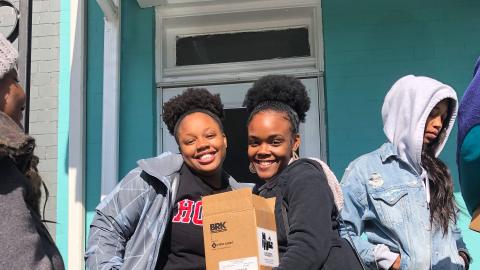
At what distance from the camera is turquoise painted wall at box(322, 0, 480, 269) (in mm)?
4812

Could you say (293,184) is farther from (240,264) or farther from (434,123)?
(434,123)

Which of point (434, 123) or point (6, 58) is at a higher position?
point (6, 58)

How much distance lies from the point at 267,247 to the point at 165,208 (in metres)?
0.60

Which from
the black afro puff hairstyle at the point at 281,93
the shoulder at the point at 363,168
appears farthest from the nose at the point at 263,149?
the shoulder at the point at 363,168

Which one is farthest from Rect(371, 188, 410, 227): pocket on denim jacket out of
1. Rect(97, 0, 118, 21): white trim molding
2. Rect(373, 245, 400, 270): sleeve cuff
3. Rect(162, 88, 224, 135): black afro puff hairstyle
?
Rect(97, 0, 118, 21): white trim molding

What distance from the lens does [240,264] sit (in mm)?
2168

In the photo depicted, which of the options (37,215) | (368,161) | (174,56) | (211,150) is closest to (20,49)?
(211,150)

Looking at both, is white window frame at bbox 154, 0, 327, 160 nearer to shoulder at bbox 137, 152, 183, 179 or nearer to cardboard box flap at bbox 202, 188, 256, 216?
shoulder at bbox 137, 152, 183, 179

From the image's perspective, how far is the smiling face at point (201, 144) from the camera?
2.73 meters

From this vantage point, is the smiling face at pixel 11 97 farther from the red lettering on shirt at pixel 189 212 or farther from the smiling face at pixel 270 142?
the smiling face at pixel 270 142

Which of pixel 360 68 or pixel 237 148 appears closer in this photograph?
pixel 360 68

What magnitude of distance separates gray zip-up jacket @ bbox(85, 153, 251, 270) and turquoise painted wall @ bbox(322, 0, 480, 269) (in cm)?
236

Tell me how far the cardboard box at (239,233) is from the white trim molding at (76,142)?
9.30 feet

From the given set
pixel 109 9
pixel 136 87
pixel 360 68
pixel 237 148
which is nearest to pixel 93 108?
pixel 136 87
